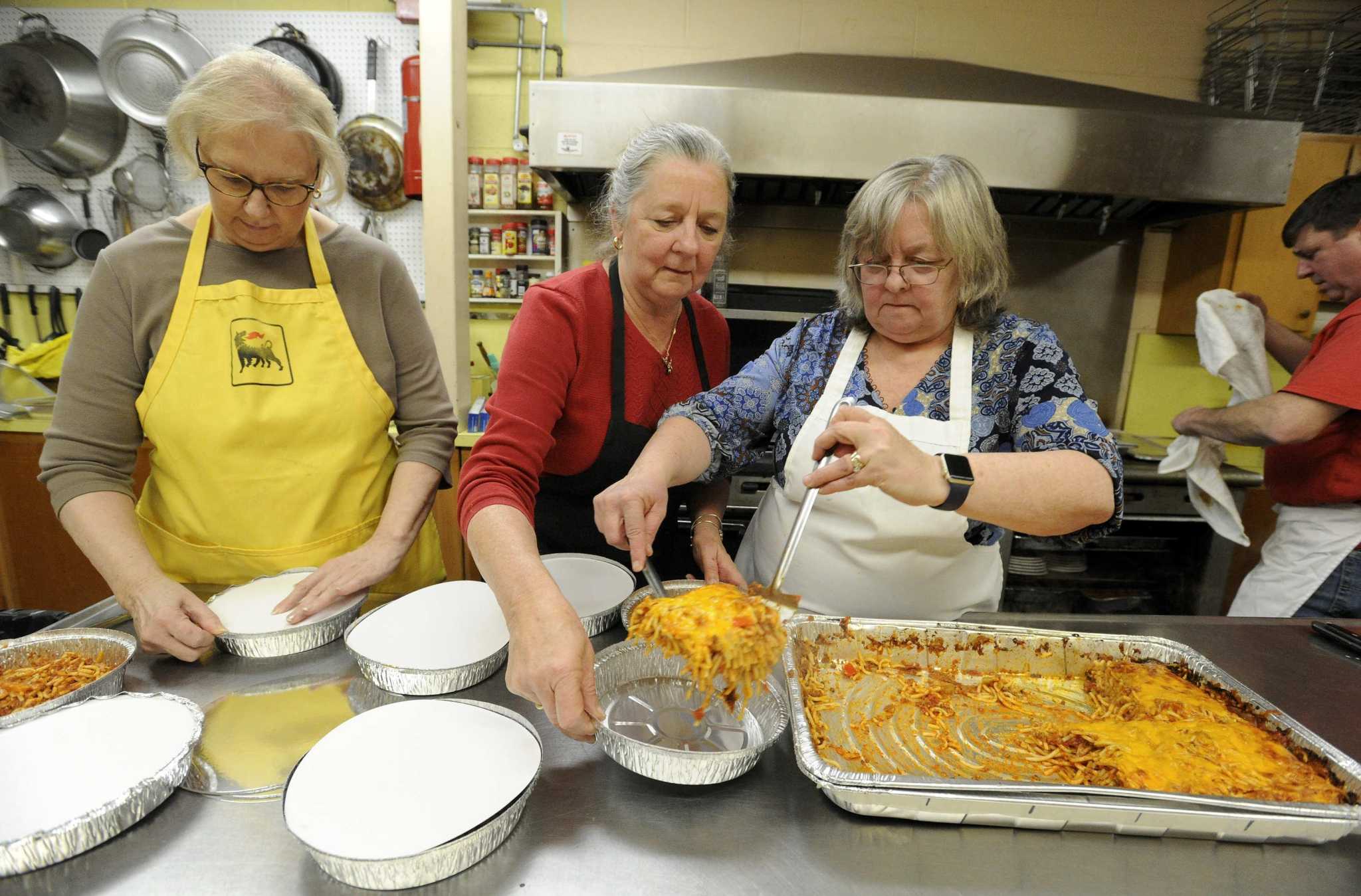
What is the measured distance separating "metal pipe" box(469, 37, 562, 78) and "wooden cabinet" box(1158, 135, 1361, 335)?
332cm

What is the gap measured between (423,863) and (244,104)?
138cm

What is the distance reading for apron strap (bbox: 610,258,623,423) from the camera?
1.65 metres

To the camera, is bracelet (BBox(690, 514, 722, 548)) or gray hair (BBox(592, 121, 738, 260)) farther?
bracelet (BBox(690, 514, 722, 548))

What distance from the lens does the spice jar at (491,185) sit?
11.6 ft

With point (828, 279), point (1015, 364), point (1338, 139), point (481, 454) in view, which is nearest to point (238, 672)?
point (481, 454)

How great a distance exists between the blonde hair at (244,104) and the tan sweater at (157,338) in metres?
0.22

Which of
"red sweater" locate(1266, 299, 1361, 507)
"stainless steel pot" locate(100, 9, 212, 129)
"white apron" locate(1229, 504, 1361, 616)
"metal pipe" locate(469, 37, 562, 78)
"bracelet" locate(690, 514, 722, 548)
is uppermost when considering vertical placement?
"metal pipe" locate(469, 37, 562, 78)

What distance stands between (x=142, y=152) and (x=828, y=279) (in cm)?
366

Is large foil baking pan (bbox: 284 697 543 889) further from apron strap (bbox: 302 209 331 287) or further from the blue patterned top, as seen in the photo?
apron strap (bbox: 302 209 331 287)

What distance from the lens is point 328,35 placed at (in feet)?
11.5

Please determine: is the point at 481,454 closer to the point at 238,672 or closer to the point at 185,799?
the point at 238,672

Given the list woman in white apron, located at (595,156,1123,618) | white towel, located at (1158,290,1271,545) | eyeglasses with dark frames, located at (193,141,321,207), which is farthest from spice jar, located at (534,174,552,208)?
white towel, located at (1158,290,1271,545)

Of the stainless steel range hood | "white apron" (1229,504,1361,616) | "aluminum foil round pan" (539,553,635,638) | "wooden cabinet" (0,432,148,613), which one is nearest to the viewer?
"aluminum foil round pan" (539,553,635,638)

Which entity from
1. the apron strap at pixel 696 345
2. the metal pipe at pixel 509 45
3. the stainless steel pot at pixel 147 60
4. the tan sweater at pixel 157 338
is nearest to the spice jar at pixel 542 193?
the metal pipe at pixel 509 45
